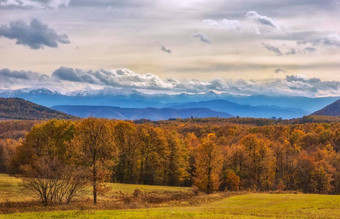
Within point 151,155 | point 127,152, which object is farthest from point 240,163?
point 127,152

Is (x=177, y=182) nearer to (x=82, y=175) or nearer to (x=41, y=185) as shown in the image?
(x=82, y=175)

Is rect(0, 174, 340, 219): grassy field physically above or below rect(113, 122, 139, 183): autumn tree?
below

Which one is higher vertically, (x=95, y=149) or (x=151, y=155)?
(x=95, y=149)

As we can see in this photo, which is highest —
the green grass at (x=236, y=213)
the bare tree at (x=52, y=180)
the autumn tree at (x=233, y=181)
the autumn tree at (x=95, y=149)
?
the autumn tree at (x=95, y=149)

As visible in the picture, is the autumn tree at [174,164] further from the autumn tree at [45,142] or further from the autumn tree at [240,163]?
the autumn tree at [45,142]

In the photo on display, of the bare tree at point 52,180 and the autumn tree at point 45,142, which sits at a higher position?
the autumn tree at point 45,142

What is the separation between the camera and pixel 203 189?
7512 cm

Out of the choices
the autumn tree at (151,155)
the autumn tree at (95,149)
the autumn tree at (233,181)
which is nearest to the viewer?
the autumn tree at (95,149)

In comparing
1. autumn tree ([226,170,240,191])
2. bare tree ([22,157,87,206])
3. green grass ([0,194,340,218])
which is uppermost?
bare tree ([22,157,87,206])

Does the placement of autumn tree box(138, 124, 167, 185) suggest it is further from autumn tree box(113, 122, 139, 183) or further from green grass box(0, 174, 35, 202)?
green grass box(0, 174, 35, 202)

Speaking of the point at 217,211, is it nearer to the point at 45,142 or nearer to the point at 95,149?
the point at 95,149

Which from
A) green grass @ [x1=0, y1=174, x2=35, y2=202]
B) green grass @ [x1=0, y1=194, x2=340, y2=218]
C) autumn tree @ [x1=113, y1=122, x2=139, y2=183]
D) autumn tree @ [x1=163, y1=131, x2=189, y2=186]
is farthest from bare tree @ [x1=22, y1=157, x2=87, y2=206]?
autumn tree @ [x1=163, y1=131, x2=189, y2=186]

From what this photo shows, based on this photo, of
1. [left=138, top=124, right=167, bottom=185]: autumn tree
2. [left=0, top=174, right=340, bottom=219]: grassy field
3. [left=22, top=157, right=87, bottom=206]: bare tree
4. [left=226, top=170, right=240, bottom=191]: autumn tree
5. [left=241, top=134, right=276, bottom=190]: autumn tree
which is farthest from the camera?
[left=138, top=124, right=167, bottom=185]: autumn tree

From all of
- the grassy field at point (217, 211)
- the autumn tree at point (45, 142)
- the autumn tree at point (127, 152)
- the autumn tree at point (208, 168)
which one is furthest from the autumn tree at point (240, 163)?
the autumn tree at point (45, 142)
